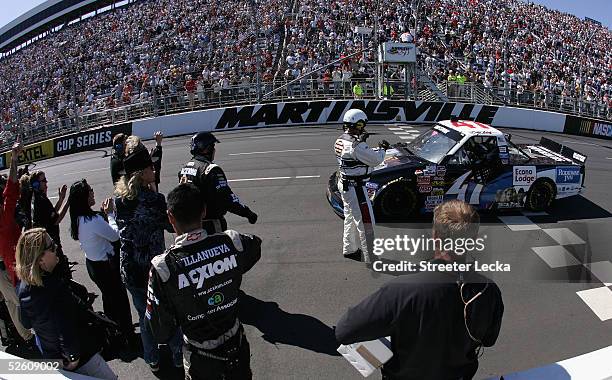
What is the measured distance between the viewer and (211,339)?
280 cm

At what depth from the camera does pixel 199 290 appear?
268 cm

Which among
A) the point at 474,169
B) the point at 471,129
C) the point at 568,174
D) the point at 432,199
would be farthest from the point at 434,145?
the point at 568,174

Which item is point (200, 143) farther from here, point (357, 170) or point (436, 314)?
point (436, 314)

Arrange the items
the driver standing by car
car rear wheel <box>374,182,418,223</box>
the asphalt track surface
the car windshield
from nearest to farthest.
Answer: the asphalt track surface → the driver standing by car → car rear wheel <box>374,182,418,223</box> → the car windshield

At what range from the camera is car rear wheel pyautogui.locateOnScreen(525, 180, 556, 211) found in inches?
329

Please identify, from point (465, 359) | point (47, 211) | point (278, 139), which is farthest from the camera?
point (278, 139)

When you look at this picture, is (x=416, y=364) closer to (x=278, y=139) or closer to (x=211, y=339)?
(x=211, y=339)

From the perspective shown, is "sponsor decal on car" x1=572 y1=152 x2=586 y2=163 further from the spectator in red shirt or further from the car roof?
the spectator in red shirt

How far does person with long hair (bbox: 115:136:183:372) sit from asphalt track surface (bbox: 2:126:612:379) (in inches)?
18.0

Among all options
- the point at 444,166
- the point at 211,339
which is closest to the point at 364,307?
the point at 211,339

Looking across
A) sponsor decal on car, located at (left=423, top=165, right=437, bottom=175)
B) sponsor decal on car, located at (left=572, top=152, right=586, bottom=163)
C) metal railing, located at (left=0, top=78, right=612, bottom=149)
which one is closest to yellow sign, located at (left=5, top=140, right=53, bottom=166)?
metal railing, located at (left=0, top=78, right=612, bottom=149)

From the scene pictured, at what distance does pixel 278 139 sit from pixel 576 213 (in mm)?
9893

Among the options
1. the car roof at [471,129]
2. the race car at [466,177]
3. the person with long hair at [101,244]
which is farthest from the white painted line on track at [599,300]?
the person with long hair at [101,244]

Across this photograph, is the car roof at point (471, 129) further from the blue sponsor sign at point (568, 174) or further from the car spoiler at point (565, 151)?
the car spoiler at point (565, 151)
